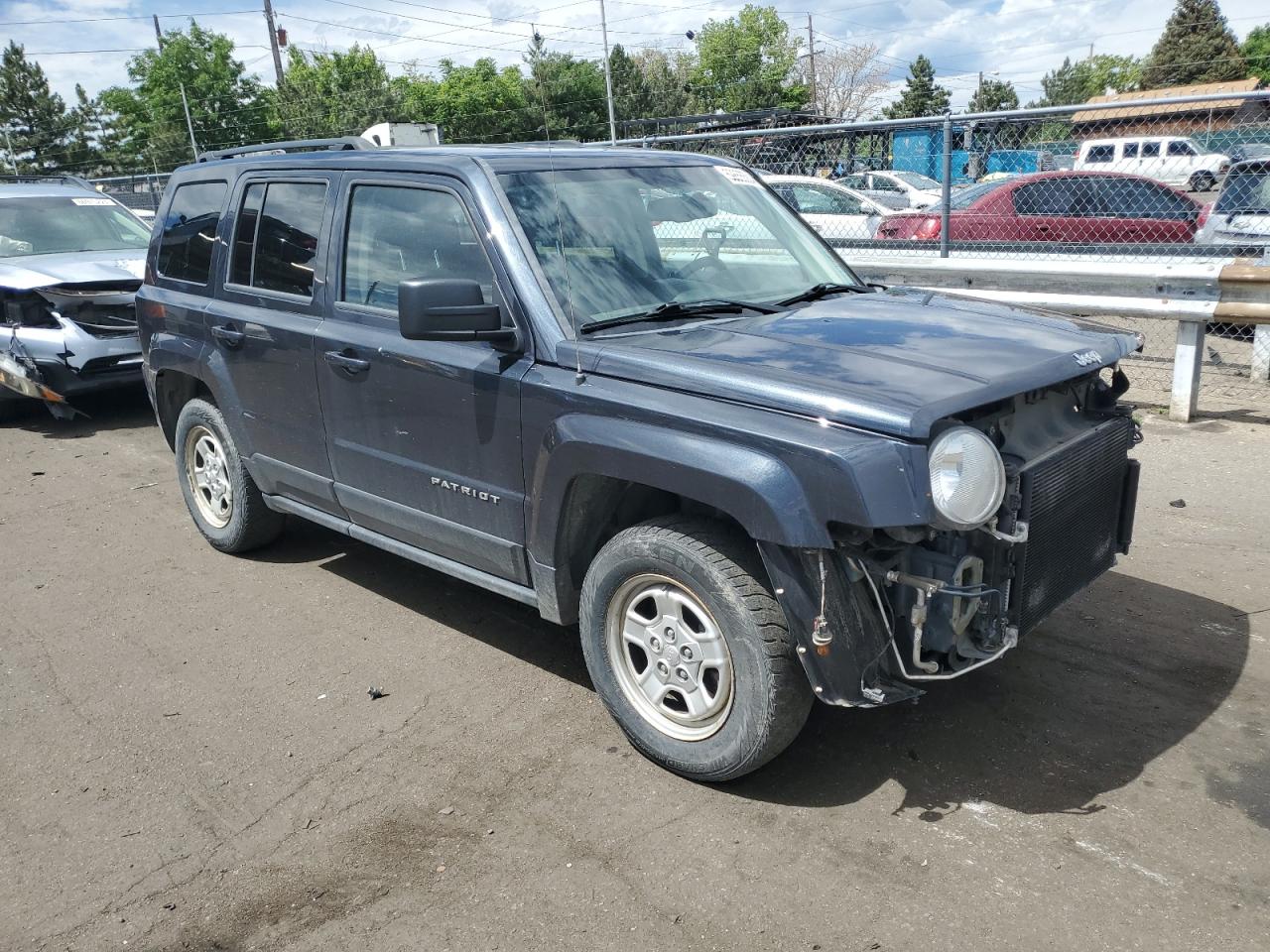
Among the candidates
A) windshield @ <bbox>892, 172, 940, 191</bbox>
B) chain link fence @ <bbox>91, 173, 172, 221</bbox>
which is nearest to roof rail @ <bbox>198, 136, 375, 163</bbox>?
windshield @ <bbox>892, 172, 940, 191</bbox>

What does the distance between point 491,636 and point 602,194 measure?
1.95 m

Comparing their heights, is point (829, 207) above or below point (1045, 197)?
below

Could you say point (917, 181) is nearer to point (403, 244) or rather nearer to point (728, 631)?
point (403, 244)

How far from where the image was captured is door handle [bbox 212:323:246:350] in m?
4.98

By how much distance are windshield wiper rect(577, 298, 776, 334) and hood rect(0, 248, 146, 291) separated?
6.14 m

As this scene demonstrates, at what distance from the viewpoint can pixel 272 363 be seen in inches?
189

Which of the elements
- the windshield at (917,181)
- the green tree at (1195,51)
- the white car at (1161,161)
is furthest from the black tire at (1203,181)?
the green tree at (1195,51)

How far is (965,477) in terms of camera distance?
9.60 ft

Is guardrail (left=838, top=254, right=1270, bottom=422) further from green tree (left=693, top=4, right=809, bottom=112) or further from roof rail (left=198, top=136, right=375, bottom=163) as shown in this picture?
green tree (left=693, top=4, right=809, bottom=112)

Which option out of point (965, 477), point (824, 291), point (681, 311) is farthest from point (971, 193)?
point (965, 477)

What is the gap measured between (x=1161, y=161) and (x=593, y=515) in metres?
9.47

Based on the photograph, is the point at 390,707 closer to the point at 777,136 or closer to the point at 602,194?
the point at 602,194

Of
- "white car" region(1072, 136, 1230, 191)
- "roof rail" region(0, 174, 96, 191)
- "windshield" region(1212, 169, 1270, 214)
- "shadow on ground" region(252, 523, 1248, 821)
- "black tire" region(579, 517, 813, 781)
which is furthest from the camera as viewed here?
"roof rail" region(0, 174, 96, 191)

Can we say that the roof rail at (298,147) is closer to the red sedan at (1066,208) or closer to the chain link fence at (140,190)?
the red sedan at (1066,208)
